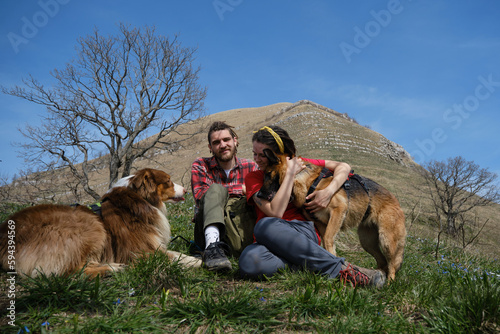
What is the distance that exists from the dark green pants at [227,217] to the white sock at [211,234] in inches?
2.2

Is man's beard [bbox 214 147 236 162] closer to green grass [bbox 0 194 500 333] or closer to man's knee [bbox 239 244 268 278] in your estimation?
man's knee [bbox 239 244 268 278]

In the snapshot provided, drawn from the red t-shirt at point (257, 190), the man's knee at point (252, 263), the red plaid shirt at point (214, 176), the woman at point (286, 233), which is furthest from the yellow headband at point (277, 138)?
the man's knee at point (252, 263)

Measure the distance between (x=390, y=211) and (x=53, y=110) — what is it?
22.1m

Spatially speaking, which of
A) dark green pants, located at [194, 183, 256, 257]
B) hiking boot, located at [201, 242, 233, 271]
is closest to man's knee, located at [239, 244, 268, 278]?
hiking boot, located at [201, 242, 233, 271]

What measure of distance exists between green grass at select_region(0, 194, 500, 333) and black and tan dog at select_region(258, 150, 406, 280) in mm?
797

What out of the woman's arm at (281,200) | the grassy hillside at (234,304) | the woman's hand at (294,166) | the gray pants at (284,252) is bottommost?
the grassy hillside at (234,304)

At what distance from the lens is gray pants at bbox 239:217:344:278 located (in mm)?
3246

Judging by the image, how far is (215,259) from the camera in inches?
142

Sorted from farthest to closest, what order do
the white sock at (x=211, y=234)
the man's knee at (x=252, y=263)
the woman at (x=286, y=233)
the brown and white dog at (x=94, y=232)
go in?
the white sock at (x=211, y=234) → the man's knee at (x=252, y=263) → the woman at (x=286, y=233) → the brown and white dog at (x=94, y=232)

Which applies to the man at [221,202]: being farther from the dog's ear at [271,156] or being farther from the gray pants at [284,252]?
the dog's ear at [271,156]

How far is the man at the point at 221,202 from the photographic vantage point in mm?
3832

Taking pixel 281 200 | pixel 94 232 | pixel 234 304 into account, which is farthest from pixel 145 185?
pixel 234 304

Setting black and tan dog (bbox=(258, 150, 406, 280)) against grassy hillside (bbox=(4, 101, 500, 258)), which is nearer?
black and tan dog (bbox=(258, 150, 406, 280))

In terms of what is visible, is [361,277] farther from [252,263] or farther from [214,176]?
[214,176]
